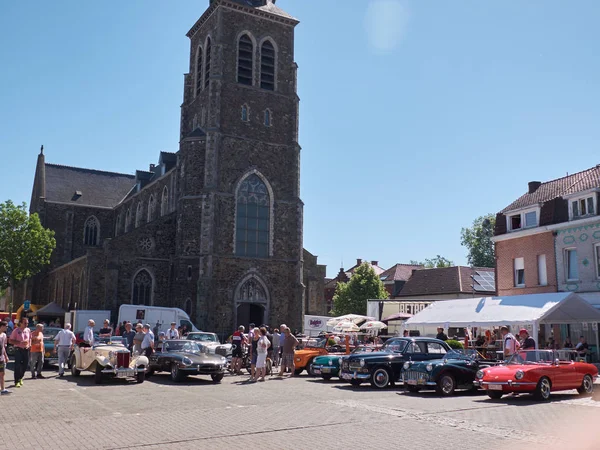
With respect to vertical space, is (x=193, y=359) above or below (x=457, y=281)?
below

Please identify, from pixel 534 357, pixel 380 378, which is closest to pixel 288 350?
pixel 380 378

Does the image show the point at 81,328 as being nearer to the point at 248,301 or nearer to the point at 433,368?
the point at 248,301

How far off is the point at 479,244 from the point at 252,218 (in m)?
49.7

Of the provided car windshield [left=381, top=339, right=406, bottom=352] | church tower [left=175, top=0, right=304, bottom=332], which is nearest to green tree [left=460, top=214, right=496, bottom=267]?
church tower [left=175, top=0, right=304, bottom=332]

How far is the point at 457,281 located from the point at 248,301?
26.2 meters

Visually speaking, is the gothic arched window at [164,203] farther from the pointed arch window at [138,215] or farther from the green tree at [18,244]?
the green tree at [18,244]

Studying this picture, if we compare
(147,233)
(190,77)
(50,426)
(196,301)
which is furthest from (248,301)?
(50,426)

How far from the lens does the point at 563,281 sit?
84.2 ft

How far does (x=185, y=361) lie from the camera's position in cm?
1739

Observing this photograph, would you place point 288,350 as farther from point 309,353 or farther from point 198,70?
point 198,70

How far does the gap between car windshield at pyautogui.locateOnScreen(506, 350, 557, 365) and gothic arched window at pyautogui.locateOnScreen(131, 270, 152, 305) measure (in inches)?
1090

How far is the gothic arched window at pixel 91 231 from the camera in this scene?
56469mm

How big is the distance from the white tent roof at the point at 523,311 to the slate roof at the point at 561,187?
21.1ft

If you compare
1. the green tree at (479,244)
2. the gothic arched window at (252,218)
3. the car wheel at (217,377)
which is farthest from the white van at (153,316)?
the green tree at (479,244)
